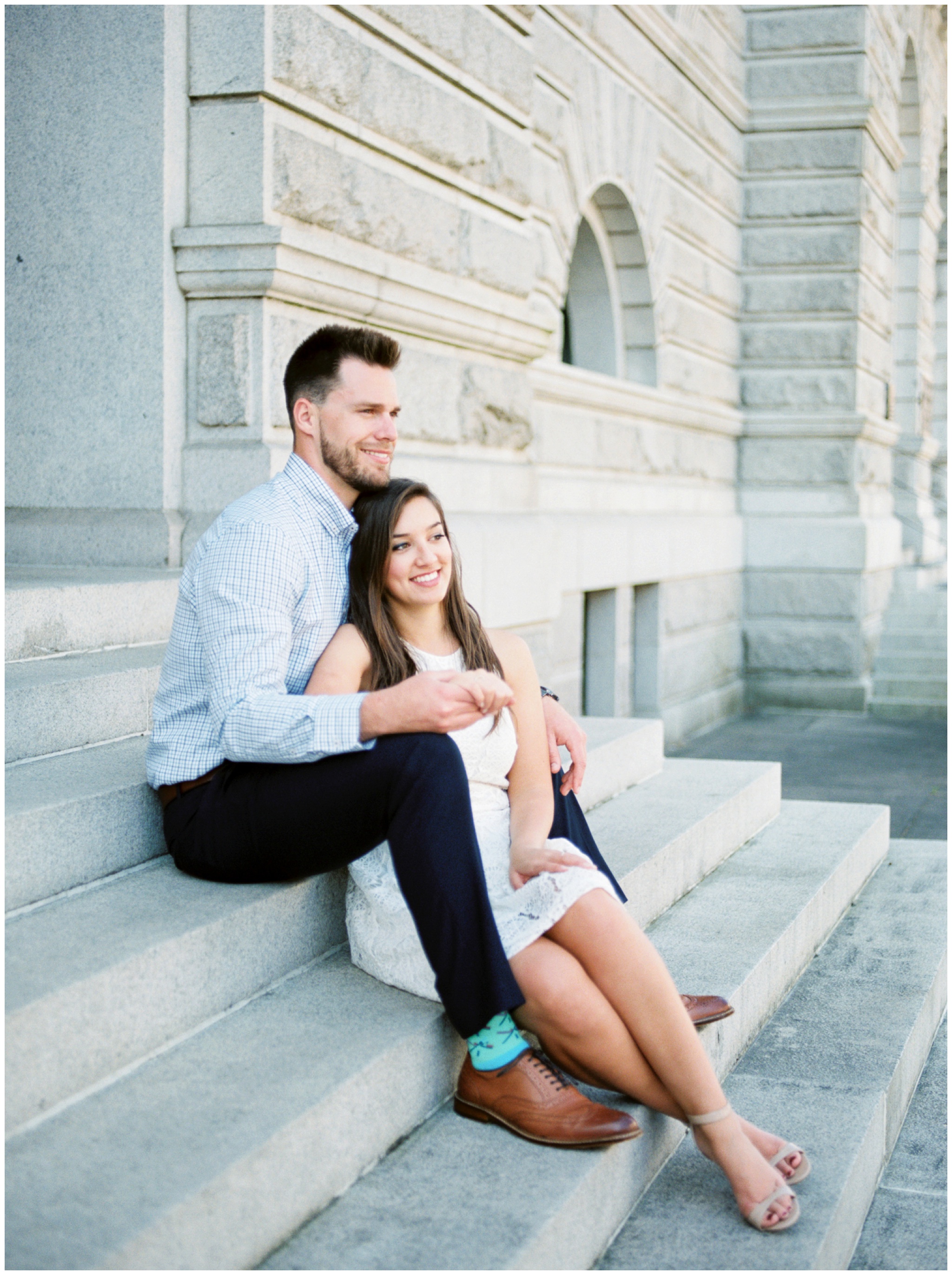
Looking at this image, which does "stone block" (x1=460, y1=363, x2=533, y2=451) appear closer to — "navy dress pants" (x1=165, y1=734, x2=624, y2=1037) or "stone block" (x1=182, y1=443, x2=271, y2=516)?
"stone block" (x1=182, y1=443, x2=271, y2=516)

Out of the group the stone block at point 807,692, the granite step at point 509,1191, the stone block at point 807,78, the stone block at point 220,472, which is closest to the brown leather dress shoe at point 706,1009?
the granite step at point 509,1191

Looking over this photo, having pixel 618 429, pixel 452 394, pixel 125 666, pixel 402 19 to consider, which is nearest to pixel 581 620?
pixel 618 429

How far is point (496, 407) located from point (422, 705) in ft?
10.7

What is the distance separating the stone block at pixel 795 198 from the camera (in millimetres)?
10844

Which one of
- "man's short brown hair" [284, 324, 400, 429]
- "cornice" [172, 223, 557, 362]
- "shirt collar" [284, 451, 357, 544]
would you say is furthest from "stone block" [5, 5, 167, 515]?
"shirt collar" [284, 451, 357, 544]

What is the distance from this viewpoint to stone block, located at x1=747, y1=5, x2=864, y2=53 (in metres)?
10.5

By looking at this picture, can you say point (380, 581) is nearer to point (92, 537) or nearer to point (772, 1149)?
point (772, 1149)

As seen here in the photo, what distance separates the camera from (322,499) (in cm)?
303

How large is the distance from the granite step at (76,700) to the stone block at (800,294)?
27.4 feet

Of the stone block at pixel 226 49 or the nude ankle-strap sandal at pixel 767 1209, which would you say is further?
the stone block at pixel 226 49

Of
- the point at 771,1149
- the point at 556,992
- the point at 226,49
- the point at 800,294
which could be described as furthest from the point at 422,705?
the point at 800,294

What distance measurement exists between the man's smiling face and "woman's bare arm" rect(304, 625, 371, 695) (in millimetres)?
389

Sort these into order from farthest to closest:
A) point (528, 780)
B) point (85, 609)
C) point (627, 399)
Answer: point (627, 399), point (85, 609), point (528, 780)

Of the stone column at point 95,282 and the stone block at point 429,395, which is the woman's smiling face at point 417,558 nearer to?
the stone column at point 95,282
